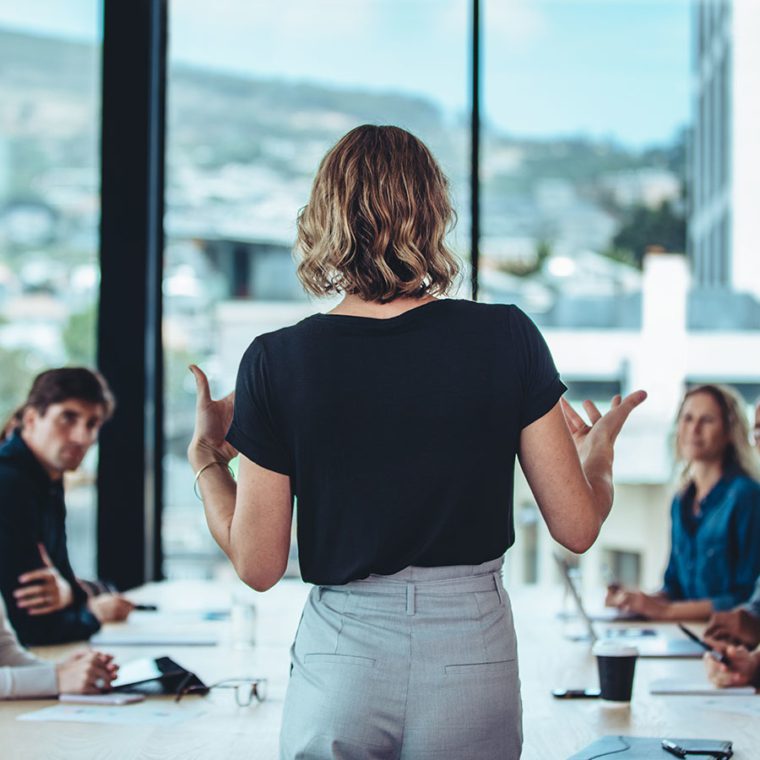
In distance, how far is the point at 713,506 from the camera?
3.69m

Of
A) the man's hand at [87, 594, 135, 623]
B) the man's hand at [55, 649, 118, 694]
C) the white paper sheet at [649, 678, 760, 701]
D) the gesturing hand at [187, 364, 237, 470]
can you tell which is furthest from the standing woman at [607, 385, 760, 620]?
the gesturing hand at [187, 364, 237, 470]

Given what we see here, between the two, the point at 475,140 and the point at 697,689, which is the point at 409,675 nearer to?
the point at 697,689

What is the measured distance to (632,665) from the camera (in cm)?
226

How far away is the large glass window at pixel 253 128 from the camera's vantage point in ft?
15.5

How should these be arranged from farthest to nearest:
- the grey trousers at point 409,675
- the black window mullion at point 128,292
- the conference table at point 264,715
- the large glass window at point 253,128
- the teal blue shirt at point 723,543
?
the large glass window at point 253,128
the black window mullion at point 128,292
the teal blue shirt at point 723,543
the conference table at point 264,715
the grey trousers at point 409,675

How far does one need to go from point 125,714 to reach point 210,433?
0.72m

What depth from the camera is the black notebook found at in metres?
1.86

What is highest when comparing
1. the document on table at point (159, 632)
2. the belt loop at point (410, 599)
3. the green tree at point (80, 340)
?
the green tree at point (80, 340)

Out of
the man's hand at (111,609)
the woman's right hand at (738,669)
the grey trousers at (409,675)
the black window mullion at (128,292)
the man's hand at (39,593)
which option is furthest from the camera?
the black window mullion at (128,292)

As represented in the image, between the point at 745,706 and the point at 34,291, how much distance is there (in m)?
3.45

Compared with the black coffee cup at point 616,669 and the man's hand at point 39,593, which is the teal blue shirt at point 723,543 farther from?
the man's hand at point 39,593

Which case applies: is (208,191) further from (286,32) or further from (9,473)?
Answer: (9,473)

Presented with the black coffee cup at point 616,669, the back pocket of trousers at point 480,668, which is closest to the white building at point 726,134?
the black coffee cup at point 616,669

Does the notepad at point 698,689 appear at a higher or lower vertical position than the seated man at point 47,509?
lower
